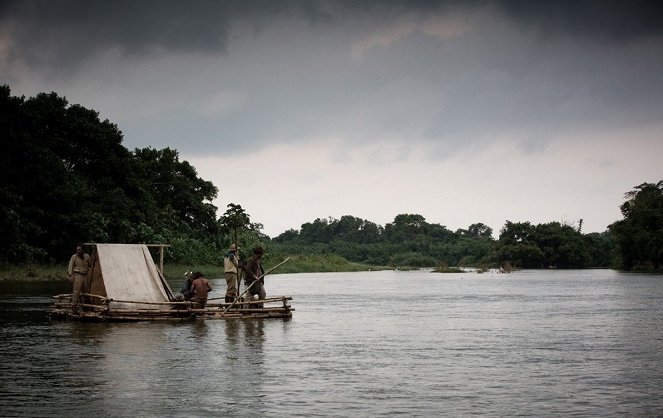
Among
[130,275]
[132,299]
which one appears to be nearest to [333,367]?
[132,299]

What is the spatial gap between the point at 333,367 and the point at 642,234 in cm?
8844

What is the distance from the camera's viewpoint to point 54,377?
14.9m

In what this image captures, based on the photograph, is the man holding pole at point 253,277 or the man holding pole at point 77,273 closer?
the man holding pole at point 77,273

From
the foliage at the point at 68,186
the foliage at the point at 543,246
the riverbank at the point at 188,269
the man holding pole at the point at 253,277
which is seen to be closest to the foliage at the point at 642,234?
the foliage at the point at 543,246

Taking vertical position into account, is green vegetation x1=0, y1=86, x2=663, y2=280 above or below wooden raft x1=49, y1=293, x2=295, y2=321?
above

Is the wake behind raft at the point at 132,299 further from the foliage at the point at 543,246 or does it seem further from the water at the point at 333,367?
the foliage at the point at 543,246

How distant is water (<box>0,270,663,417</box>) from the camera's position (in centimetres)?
1261

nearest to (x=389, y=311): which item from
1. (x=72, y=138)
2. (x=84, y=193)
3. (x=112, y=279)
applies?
(x=112, y=279)

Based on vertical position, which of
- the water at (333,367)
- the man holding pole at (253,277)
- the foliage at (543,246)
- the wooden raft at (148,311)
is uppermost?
the foliage at (543,246)

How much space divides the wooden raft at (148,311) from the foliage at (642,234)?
79.4 meters

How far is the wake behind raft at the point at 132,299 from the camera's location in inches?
989

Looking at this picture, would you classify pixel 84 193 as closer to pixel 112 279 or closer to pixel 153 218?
pixel 153 218

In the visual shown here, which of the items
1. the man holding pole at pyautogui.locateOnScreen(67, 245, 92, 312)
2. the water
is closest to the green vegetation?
the man holding pole at pyautogui.locateOnScreen(67, 245, 92, 312)

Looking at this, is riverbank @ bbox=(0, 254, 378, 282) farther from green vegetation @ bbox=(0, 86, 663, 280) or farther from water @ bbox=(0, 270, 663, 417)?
water @ bbox=(0, 270, 663, 417)
